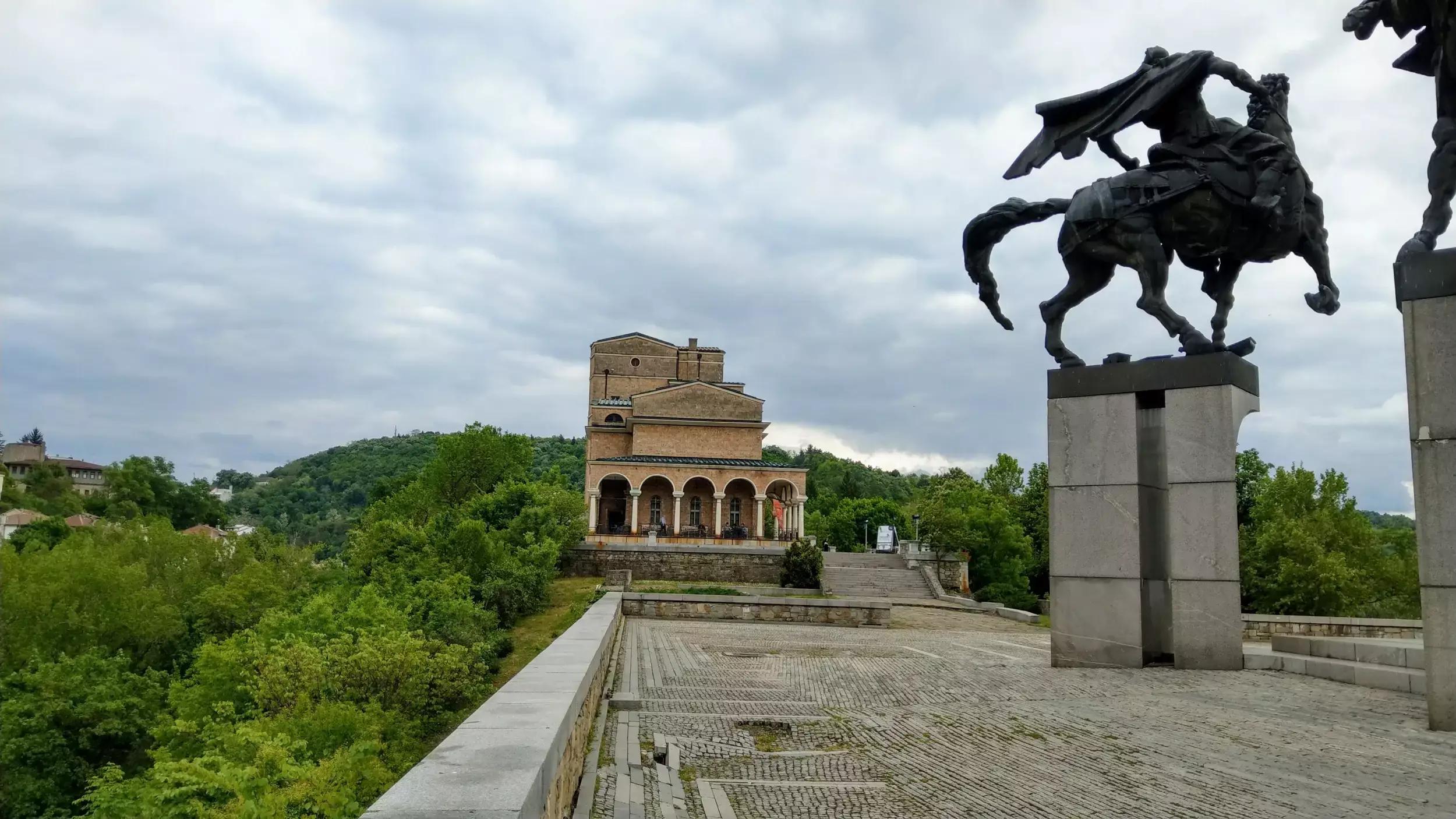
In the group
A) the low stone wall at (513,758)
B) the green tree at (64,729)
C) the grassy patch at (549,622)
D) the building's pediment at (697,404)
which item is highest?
the building's pediment at (697,404)

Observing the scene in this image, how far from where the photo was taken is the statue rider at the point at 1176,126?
9.43 m

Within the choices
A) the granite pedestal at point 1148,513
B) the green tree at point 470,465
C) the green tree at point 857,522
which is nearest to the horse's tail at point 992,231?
the granite pedestal at point 1148,513

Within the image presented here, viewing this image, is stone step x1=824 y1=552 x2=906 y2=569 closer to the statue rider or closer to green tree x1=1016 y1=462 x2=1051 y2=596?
green tree x1=1016 y1=462 x2=1051 y2=596

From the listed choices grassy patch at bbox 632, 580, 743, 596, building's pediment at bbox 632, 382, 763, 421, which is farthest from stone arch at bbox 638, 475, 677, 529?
grassy patch at bbox 632, 580, 743, 596

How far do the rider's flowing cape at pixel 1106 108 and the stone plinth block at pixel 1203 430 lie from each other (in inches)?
117

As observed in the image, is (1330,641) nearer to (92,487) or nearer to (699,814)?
(699,814)

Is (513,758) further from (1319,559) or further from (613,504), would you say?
(613,504)

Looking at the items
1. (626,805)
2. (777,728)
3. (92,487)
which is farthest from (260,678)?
(92,487)

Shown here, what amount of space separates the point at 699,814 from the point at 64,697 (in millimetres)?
22487

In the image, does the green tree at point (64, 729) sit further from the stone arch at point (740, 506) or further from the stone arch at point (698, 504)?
the stone arch at point (740, 506)

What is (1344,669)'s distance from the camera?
27.7 feet

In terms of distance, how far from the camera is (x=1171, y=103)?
9.98 meters

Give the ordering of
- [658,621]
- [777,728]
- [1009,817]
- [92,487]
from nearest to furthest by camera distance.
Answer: [1009,817]
[777,728]
[658,621]
[92,487]

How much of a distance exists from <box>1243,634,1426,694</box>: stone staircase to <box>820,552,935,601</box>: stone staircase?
833 inches
